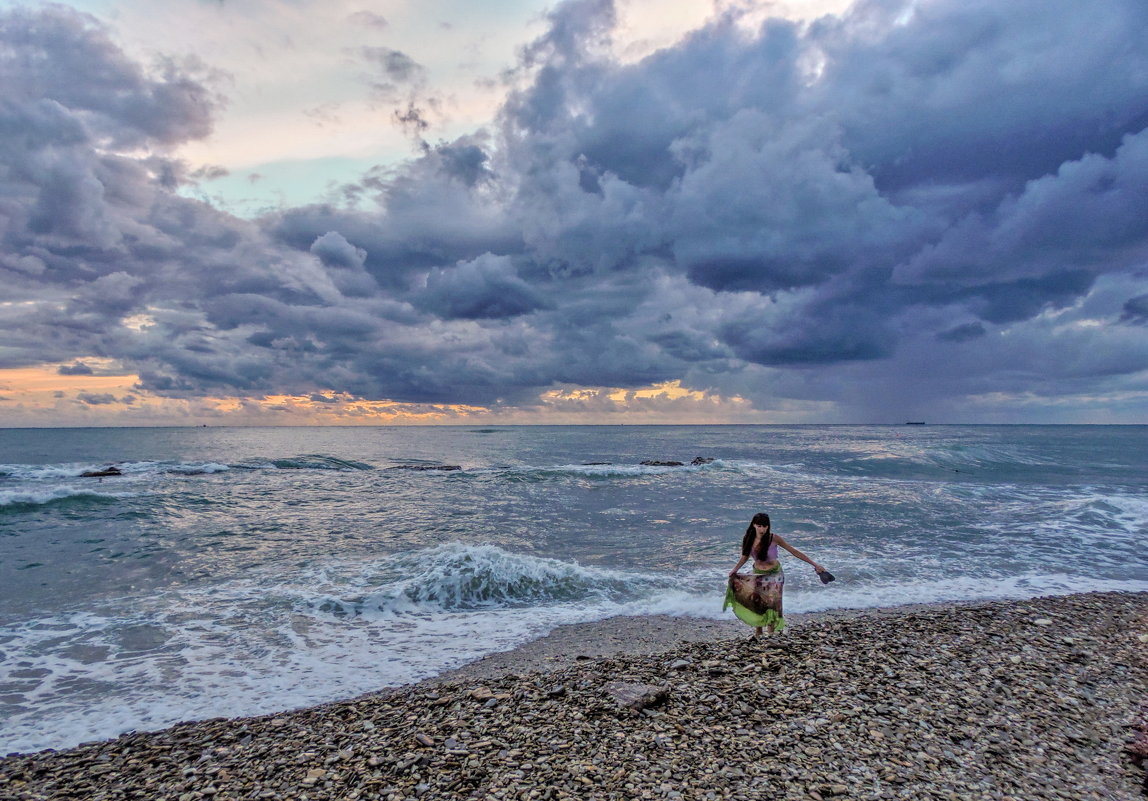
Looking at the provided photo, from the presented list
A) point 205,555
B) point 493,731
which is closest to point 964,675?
point 493,731

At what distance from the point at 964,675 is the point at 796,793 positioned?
14.0ft

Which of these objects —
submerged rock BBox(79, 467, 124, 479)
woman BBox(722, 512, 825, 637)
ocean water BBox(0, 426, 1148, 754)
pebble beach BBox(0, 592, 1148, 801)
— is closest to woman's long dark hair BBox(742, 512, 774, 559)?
woman BBox(722, 512, 825, 637)

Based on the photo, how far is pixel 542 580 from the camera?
46.9 feet

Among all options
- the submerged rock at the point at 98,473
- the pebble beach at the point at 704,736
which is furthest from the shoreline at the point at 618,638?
the submerged rock at the point at 98,473

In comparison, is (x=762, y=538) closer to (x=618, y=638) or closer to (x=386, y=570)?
(x=618, y=638)

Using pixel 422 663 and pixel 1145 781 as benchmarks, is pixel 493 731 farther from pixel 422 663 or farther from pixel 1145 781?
pixel 1145 781

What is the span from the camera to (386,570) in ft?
49.7

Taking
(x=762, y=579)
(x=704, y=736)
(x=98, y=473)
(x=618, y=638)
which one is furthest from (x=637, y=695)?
(x=98, y=473)

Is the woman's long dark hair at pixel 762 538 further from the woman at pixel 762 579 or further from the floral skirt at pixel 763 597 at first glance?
the floral skirt at pixel 763 597

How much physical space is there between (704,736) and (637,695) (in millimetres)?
959

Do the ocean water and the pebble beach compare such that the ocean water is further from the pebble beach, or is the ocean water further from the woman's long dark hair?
the woman's long dark hair

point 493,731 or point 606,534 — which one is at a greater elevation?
point 493,731

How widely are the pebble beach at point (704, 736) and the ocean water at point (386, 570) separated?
1698 millimetres

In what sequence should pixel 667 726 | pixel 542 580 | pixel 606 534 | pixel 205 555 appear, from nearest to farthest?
pixel 667 726, pixel 542 580, pixel 205 555, pixel 606 534
